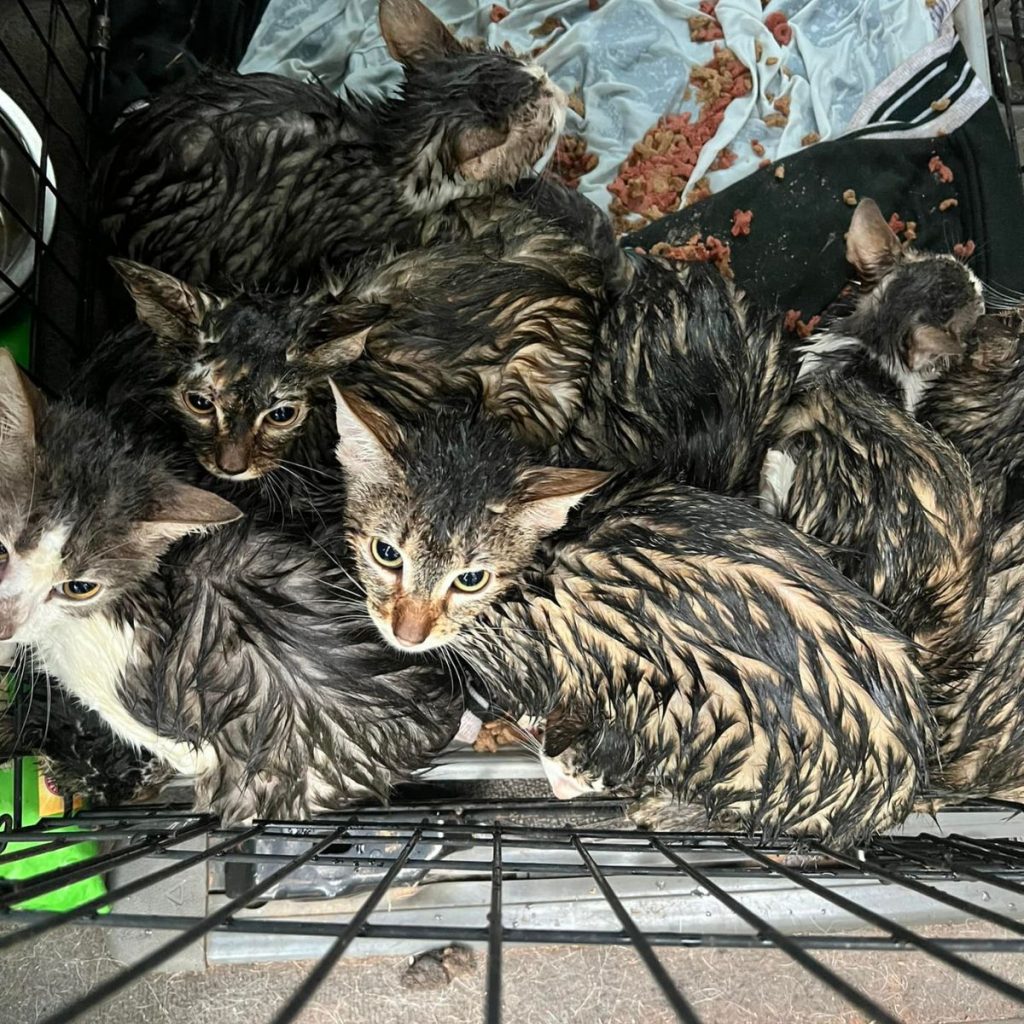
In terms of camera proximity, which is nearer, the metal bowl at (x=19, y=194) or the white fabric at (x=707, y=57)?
the metal bowl at (x=19, y=194)

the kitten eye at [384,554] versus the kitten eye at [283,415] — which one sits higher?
the kitten eye at [283,415]

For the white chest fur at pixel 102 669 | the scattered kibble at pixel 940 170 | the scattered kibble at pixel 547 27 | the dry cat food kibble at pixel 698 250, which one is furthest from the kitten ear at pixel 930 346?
the white chest fur at pixel 102 669

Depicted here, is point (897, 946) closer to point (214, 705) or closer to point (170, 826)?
point (214, 705)

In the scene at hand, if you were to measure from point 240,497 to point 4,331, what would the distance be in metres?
1.13

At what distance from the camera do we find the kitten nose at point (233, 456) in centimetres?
205

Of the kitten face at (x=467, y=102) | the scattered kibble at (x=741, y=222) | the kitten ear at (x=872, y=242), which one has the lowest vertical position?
the kitten ear at (x=872, y=242)

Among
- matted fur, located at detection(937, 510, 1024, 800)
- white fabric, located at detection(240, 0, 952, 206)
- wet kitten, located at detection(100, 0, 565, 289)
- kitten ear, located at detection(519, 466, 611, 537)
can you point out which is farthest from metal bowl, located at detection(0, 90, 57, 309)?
matted fur, located at detection(937, 510, 1024, 800)

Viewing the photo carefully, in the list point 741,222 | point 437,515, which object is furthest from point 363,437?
point 741,222

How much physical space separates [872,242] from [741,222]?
46cm

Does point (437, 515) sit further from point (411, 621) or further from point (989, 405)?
point (989, 405)

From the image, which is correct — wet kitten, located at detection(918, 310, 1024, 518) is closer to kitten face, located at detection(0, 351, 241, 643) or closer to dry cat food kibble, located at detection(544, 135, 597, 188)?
dry cat food kibble, located at detection(544, 135, 597, 188)

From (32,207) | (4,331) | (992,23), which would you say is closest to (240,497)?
(4,331)

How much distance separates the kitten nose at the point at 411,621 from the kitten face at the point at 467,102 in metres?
1.25

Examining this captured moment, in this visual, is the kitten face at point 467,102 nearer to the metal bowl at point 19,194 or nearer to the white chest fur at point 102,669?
the metal bowl at point 19,194
